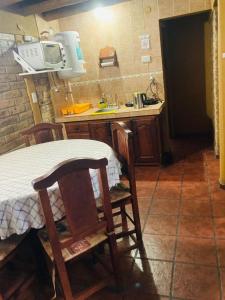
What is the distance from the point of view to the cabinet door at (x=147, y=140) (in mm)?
3326

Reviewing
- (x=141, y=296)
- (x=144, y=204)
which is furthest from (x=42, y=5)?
(x=141, y=296)

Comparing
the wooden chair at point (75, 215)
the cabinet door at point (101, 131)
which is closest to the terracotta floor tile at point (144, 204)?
the wooden chair at point (75, 215)

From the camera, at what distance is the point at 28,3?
10.3 feet

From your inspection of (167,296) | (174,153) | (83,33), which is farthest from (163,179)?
(83,33)

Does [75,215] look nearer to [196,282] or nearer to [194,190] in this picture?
[196,282]

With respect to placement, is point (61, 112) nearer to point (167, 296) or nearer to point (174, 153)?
point (174, 153)

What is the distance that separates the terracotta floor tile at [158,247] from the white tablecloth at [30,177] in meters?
0.66

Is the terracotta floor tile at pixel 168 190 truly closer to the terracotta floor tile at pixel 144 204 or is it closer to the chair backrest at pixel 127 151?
Result: the terracotta floor tile at pixel 144 204

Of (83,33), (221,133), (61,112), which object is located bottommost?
(221,133)

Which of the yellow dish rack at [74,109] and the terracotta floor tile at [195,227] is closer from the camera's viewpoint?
the terracotta floor tile at [195,227]

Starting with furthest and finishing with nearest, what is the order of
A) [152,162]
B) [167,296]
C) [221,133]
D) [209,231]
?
[152,162] < [221,133] < [209,231] < [167,296]

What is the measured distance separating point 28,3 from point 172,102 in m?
2.90

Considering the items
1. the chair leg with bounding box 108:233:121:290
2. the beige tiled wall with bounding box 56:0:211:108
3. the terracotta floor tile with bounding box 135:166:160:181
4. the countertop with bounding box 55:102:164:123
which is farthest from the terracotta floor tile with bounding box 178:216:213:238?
the beige tiled wall with bounding box 56:0:211:108

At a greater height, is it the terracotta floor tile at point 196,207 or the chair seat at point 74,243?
the chair seat at point 74,243
